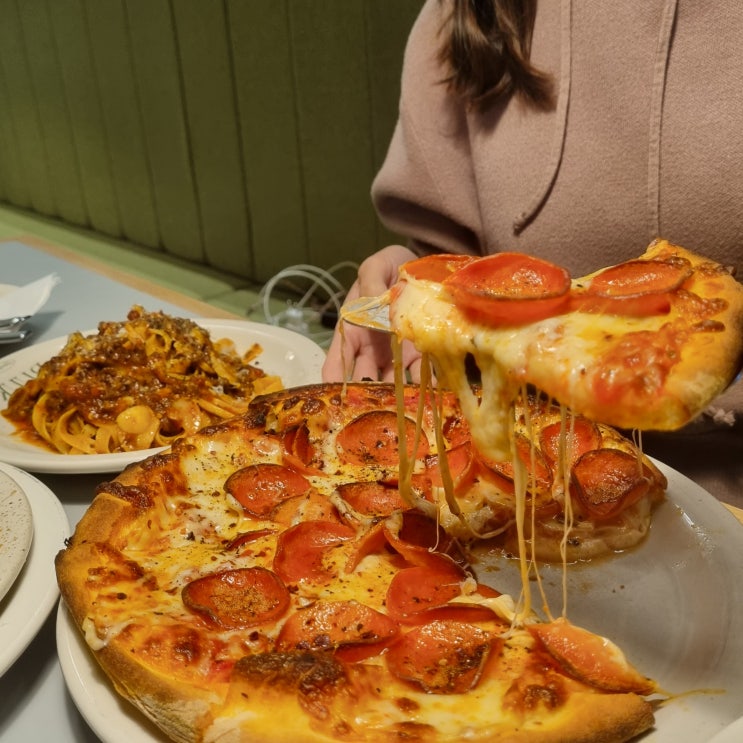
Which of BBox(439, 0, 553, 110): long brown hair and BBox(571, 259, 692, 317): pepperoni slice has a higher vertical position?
BBox(439, 0, 553, 110): long brown hair

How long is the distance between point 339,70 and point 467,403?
2129 millimetres

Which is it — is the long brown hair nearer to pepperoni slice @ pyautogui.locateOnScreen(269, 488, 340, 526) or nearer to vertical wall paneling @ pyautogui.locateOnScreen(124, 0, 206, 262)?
pepperoni slice @ pyautogui.locateOnScreen(269, 488, 340, 526)

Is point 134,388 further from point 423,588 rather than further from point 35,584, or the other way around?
point 423,588

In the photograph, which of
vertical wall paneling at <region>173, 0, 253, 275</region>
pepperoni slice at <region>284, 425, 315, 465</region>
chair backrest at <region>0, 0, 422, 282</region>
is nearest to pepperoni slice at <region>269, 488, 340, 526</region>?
pepperoni slice at <region>284, 425, 315, 465</region>

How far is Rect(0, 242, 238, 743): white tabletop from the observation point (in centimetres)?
79

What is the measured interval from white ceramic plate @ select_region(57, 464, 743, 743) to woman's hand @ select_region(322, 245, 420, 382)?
21.7 inches

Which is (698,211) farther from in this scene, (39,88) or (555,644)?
(39,88)

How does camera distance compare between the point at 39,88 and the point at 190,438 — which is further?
the point at 39,88

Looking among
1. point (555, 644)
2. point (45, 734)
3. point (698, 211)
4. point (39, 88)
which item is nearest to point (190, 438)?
point (45, 734)

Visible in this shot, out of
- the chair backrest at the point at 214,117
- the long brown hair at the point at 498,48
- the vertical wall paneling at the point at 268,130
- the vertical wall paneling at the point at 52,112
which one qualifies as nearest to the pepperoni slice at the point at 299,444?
the long brown hair at the point at 498,48

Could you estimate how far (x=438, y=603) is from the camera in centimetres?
87

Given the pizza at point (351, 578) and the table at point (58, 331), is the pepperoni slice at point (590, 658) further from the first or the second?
the table at point (58, 331)

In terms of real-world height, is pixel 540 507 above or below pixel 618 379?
below

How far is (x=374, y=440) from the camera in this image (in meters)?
1.16
